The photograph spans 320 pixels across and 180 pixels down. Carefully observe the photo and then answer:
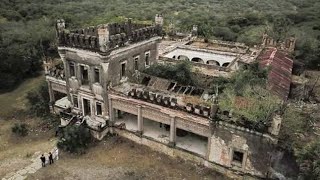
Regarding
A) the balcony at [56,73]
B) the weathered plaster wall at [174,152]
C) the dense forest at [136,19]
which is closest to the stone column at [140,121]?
the weathered plaster wall at [174,152]

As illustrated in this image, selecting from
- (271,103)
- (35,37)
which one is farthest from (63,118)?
(35,37)

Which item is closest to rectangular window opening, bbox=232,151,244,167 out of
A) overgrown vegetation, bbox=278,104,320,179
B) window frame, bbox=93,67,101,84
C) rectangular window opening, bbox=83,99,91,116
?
overgrown vegetation, bbox=278,104,320,179

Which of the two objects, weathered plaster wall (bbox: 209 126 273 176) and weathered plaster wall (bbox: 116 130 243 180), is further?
weathered plaster wall (bbox: 116 130 243 180)

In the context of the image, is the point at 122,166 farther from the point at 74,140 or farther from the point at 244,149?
the point at 244,149

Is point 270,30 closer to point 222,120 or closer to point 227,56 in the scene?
point 227,56

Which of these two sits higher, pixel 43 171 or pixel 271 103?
pixel 271 103

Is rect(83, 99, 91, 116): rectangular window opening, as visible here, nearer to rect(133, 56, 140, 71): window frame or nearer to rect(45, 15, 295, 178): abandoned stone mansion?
rect(45, 15, 295, 178): abandoned stone mansion
